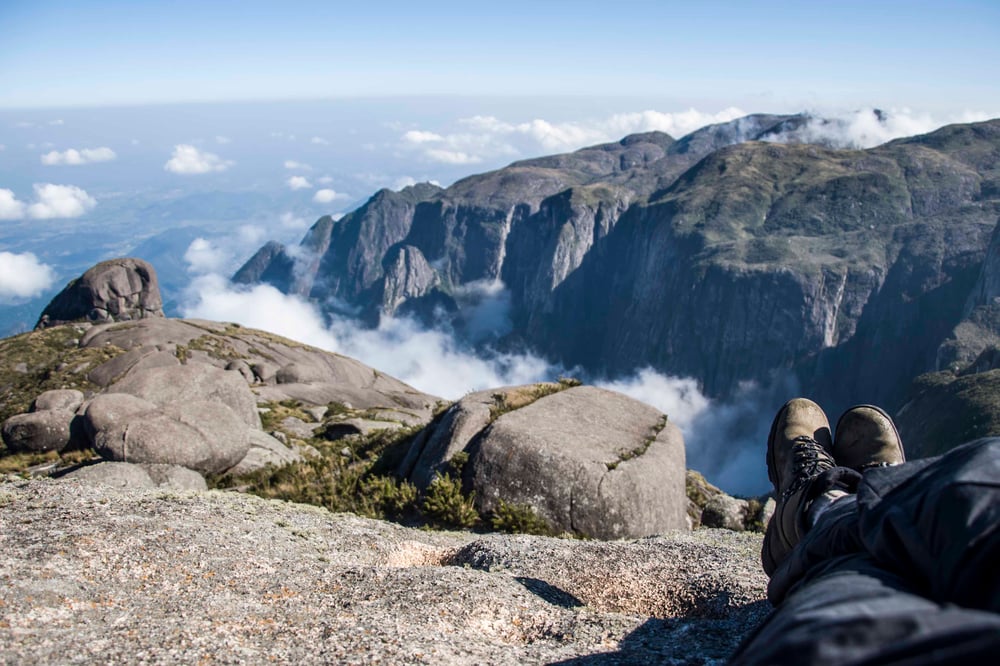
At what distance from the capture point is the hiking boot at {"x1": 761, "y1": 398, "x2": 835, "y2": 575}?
22.6 feet

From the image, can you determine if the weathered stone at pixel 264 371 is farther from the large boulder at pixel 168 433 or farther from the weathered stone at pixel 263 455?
the large boulder at pixel 168 433

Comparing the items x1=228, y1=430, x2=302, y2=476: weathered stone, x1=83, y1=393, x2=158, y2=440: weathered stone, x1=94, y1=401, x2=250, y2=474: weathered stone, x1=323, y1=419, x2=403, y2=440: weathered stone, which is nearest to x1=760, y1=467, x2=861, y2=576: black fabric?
x1=228, y1=430, x2=302, y2=476: weathered stone

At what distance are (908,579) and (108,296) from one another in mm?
96499

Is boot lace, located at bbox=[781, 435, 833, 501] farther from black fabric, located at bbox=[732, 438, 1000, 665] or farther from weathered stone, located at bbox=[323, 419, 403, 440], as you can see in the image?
weathered stone, located at bbox=[323, 419, 403, 440]

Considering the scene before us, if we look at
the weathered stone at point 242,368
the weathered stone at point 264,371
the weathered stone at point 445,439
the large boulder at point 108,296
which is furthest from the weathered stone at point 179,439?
the large boulder at point 108,296

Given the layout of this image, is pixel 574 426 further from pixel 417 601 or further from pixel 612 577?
pixel 417 601

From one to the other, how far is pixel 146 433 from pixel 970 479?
888 inches

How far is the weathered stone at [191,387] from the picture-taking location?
108 feet

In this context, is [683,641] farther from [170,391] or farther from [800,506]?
[170,391]

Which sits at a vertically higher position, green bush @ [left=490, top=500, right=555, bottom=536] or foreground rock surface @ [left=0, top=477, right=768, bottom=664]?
foreground rock surface @ [left=0, top=477, right=768, bottom=664]

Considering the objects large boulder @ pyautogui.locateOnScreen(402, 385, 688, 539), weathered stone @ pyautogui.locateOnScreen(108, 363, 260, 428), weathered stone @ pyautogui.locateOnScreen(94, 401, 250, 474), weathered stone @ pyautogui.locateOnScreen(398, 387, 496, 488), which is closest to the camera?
large boulder @ pyautogui.locateOnScreen(402, 385, 688, 539)

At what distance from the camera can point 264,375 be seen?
57.4 metres

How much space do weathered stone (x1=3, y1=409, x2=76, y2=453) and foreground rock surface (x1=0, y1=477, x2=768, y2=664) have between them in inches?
679

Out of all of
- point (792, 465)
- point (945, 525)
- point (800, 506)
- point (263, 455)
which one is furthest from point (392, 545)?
point (263, 455)
